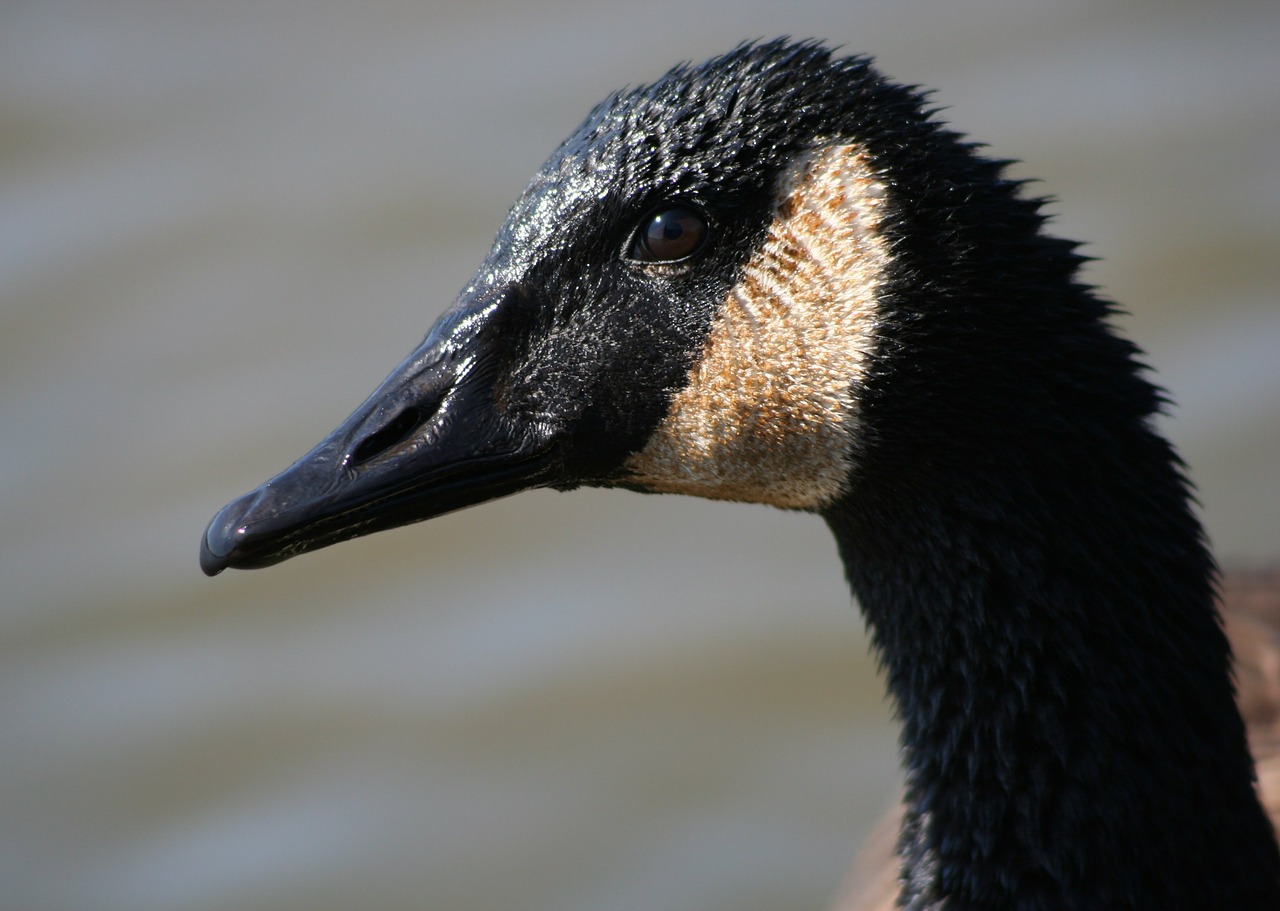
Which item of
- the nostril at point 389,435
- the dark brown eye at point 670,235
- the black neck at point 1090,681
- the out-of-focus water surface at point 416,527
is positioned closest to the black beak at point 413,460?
the nostril at point 389,435

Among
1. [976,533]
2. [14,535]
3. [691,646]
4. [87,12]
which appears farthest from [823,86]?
[87,12]

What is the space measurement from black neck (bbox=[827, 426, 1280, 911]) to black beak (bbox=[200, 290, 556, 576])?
798 millimetres

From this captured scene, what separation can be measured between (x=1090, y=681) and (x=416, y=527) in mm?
3734

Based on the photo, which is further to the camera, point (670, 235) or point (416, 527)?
point (416, 527)

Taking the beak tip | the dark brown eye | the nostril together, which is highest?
the dark brown eye

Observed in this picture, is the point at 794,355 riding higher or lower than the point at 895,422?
higher

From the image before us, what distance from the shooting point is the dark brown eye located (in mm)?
3230

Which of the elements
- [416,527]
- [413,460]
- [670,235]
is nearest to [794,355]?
[670,235]

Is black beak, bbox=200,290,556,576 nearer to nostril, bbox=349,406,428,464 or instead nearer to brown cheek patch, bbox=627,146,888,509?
nostril, bbox=349,406,428,464

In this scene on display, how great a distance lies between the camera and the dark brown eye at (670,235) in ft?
10.6

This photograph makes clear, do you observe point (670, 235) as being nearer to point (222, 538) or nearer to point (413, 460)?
point (413, 460)

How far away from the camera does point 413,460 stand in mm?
3230

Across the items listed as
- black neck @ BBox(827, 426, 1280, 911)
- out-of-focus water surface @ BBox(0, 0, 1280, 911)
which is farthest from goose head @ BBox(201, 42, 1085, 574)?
out-of-focus water surface @ BBox(0, 0, 1280, 911)

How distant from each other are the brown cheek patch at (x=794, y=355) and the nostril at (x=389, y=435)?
0.49 m
